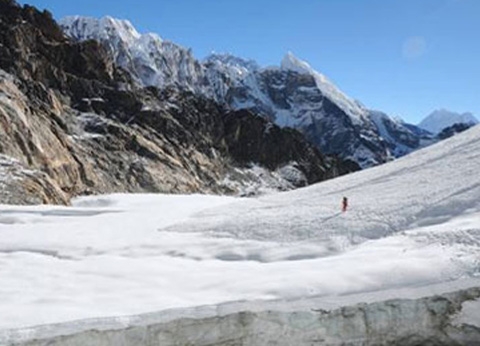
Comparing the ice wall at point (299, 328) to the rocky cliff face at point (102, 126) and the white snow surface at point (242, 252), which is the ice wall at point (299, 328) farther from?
the rocky cliff face at point (102, 126)

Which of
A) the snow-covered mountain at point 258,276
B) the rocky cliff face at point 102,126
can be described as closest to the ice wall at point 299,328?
the snow-covered mountain at point 258,276

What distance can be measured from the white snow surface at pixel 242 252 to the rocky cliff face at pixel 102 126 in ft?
100

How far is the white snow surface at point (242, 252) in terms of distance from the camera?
10.3 metres

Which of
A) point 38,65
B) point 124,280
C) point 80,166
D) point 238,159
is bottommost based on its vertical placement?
point 124,280

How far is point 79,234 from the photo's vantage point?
17.4 metres

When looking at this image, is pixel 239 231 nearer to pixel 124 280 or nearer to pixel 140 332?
pixel 124 280

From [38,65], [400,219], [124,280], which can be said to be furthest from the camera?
[38,65]

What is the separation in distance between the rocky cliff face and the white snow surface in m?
30.5

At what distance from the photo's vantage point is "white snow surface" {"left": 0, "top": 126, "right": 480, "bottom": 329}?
10344 millimetres

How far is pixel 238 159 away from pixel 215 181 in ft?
86.5

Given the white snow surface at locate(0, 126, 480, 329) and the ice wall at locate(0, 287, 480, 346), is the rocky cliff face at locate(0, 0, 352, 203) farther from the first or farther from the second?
the ice wall at locate(0, 287, 480, 346)

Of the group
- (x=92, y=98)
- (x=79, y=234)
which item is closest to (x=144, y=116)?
(x=92, y=98)

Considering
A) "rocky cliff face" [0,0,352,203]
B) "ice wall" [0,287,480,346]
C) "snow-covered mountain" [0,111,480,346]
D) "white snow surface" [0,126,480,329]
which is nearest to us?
"ice wall" [0,287,480,346]

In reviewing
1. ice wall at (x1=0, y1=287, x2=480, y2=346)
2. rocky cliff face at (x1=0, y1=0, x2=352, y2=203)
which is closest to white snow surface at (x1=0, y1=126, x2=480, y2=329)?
ice wall at (x1=0, y1=287, x2=480, y2=346)
